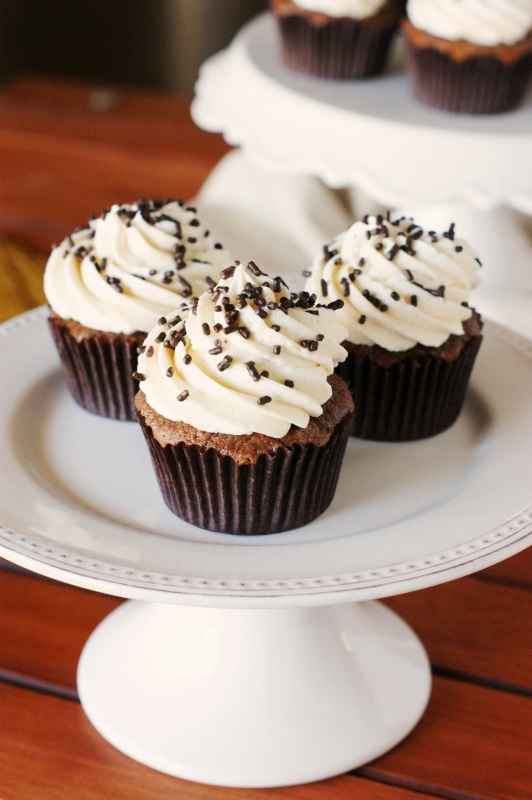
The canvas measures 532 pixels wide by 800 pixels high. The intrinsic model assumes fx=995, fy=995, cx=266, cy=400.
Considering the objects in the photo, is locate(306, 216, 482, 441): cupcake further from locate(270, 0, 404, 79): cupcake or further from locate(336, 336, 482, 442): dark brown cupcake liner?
locate(270, 0, 404, 79): cupcake

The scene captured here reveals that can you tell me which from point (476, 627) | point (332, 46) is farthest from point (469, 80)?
point (476, 627)

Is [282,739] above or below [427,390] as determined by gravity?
below

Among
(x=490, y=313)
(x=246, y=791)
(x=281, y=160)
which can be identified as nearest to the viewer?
(x=246, y=791)

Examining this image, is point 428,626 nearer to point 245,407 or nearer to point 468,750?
point 468,750

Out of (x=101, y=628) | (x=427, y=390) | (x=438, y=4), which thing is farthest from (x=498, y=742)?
(x=438, y=4)

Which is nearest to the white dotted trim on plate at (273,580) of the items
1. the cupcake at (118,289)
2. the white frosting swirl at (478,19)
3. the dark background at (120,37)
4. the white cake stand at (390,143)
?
the cupcake at (118,289)

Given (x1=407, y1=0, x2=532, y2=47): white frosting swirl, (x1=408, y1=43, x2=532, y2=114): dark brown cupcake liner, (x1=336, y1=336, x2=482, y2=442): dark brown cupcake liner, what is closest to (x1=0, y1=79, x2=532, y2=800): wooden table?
(x1=336, y1=336, x2=482, y2=442): dark brown cupcake liner

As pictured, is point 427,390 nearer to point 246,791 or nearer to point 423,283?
point 423,283
